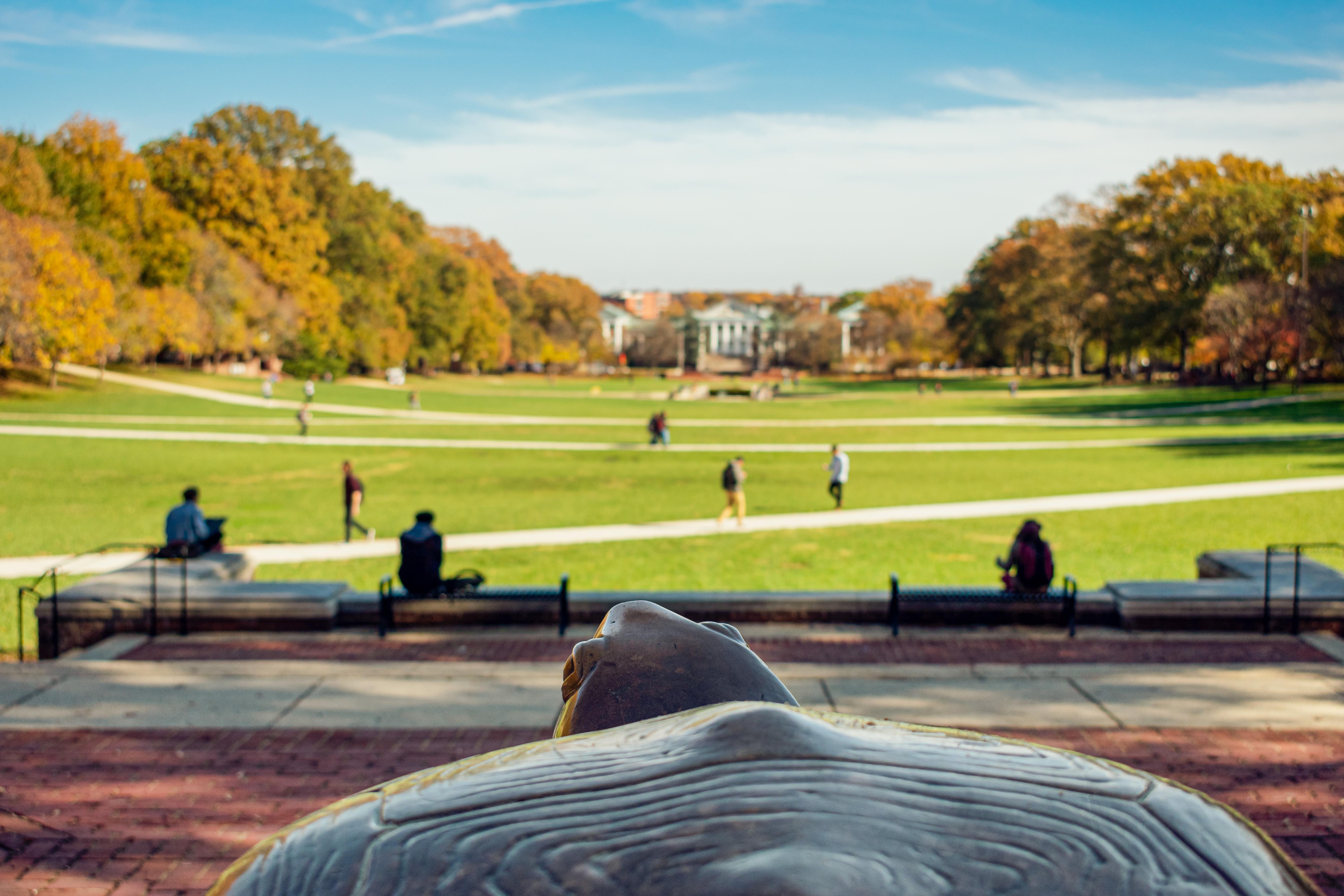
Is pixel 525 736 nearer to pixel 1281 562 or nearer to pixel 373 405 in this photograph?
pixel 1281 562

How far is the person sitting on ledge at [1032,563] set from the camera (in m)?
10.2

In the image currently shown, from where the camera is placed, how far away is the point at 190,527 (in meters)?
12.5

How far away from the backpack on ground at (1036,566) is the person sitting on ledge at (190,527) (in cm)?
914

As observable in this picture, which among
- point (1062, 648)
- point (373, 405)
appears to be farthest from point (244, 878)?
point (373, 405)

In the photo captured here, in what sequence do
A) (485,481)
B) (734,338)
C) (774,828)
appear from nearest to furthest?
(774,828) < (485,481) < (734,338)

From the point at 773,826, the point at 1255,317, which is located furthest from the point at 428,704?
the point at 1255,317

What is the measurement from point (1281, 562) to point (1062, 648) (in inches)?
123

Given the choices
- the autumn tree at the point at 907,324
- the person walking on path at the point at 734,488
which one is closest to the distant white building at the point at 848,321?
the autumn tree at the point at 907,324

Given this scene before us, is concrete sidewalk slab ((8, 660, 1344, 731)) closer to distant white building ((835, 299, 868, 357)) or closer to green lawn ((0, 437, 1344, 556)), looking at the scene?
green lawn ((0, 437, 1344, 556))

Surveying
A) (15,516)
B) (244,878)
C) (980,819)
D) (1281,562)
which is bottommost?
Answer: (15,516)

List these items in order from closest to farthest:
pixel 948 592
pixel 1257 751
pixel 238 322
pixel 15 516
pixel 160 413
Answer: pixel 1257 751 → pixel 948 592 → pixel 15 516 → pixel 160 413 → pixel 238 322

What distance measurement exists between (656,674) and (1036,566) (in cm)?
922

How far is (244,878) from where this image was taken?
1.19 metres

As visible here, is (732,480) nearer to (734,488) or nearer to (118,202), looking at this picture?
(734,488)
